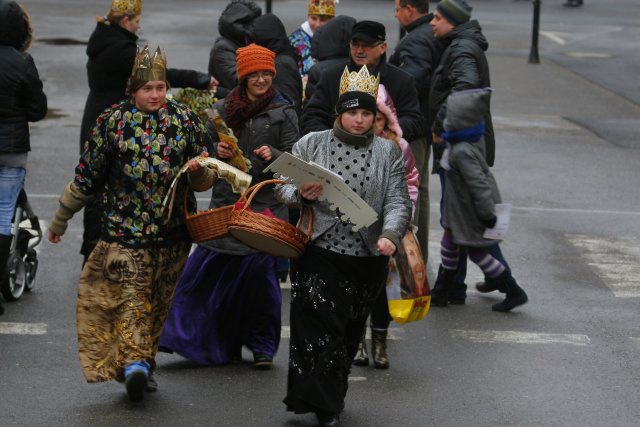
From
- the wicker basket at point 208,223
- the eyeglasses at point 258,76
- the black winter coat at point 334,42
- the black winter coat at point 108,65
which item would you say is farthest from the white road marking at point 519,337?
the black winter coat at point 108,65

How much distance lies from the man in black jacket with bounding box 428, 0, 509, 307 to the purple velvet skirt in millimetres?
1813

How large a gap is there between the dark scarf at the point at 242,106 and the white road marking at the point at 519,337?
2013mm

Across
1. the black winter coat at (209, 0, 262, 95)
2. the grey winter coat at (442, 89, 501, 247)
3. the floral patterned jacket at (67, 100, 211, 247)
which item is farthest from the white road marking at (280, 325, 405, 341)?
the black winter coat at (209, 0, 262, 95)

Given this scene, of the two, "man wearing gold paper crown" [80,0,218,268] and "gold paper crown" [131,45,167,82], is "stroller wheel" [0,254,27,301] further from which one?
"gold paper crown" [131,45,167,82]

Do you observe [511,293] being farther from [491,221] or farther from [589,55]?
[589,55]

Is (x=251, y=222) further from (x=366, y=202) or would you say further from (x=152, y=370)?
(x=152, y=370)

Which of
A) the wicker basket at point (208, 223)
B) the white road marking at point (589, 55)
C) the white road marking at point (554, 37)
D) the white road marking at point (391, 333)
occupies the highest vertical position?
the wicker basket at point (208, 223)

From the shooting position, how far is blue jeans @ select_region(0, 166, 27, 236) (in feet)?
27.8

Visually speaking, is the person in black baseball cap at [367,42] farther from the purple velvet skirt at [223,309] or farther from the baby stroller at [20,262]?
the baby stroller at [20,262]

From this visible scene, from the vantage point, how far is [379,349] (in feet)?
25.4

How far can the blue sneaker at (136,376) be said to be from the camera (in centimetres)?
673

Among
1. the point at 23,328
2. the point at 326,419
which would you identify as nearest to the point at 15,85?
the point at 23,328

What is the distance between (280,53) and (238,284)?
2.39 meters

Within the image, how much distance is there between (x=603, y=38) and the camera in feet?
95.1
